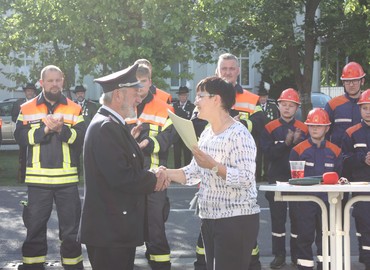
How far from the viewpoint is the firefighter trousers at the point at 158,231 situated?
8.09 metres

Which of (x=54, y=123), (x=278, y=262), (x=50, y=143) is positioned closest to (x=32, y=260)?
(x=50, y=143)

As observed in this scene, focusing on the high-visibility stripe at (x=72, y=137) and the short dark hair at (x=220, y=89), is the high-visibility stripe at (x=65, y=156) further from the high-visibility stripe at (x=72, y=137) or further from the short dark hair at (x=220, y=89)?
the short dark hair at (x=220, y=89)

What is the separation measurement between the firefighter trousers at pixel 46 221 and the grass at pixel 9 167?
8.81 metres

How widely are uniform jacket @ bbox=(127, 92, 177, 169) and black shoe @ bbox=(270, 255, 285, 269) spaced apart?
5.71 feet

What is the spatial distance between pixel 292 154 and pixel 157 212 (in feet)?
5.17

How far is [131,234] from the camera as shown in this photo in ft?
17.8

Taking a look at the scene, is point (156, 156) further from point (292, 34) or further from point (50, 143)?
point (292, 34)

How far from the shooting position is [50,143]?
8.14m

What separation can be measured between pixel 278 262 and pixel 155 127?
210cm

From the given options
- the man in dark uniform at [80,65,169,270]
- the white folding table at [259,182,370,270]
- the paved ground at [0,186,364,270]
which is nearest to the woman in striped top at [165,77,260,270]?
the man in dark uniform at [80,65,169,270]

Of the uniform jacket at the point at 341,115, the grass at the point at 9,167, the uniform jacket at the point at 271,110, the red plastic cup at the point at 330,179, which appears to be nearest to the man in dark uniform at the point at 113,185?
the red plastic cup at the point at 330,179

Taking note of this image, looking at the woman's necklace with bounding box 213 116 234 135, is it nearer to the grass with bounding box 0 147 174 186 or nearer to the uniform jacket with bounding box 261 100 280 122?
the grass with bounding box 0 147 174 186

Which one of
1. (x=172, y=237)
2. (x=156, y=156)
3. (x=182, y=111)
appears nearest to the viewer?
(x=156, y=156)

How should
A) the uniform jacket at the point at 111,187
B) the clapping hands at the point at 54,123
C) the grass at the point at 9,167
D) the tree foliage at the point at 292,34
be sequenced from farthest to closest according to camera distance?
the tree foliage at the point at 292,34, the grass at the point at 9,167, the clapping hands at the point at 54,123, the uniform jacket at the point at 111,187
